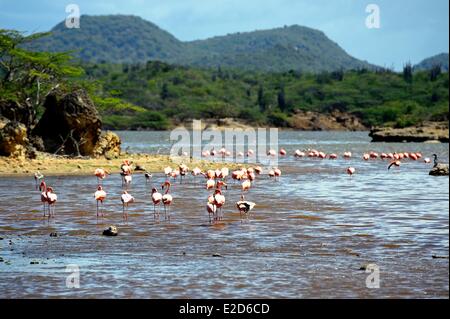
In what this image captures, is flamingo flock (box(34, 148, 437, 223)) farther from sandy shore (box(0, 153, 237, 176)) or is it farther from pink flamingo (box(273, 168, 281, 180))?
sandy shore (box(0, 153, 237, 176))

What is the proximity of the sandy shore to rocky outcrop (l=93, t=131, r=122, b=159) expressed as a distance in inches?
32.9

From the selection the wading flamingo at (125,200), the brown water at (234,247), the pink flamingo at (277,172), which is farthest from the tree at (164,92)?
the wading flamingo at (125,200)

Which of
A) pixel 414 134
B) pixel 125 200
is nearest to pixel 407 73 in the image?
pixel 414 134

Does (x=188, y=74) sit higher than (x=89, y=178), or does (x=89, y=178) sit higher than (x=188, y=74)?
(x=188, y=74)

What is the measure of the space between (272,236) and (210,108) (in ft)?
395

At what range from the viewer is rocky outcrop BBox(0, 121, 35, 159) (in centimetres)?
2790

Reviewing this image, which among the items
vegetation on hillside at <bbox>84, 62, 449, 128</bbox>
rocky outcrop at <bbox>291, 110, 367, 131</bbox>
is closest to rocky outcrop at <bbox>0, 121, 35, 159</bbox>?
vegetation on hillside at <bbox>84, 62, 449, 128</bbox>

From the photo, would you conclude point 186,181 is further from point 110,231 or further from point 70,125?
point 110,231

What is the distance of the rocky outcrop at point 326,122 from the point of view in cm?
13612

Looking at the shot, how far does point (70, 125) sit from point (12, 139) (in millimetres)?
3986

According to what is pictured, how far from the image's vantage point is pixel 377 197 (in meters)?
20.6
